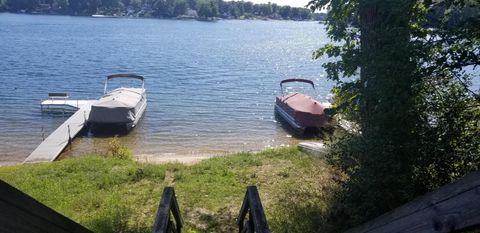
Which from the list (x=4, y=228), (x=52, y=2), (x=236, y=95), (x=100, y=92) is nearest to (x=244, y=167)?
(x=4, y=228)

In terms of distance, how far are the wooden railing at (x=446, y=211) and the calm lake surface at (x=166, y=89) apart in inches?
838

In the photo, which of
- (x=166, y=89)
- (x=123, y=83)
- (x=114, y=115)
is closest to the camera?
(x=114, y=115)

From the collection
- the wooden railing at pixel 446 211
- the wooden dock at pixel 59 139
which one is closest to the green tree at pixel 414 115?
the wooden railing at pixel 446 211

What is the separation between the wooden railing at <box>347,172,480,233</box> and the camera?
1410 mm

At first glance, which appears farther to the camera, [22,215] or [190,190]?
[190,190]

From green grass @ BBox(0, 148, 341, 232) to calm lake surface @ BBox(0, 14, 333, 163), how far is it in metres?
9.38

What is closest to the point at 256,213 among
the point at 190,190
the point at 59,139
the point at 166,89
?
the point at 190,190

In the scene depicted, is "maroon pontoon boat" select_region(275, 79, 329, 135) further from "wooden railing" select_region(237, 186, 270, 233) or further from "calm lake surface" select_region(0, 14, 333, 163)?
"wooden railing" select_region(237, 186, 270, 233)

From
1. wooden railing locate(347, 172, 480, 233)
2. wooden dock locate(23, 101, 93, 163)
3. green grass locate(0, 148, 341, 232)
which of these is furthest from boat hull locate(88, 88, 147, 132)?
wooden railing locate(347, 172, 480, 233)

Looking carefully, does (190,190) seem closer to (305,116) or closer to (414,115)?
(414,115)

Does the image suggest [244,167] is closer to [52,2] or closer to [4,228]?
[4,228]

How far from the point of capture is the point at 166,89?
133ft

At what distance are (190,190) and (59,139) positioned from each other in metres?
15.7

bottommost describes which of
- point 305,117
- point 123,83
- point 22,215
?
point 123,83
